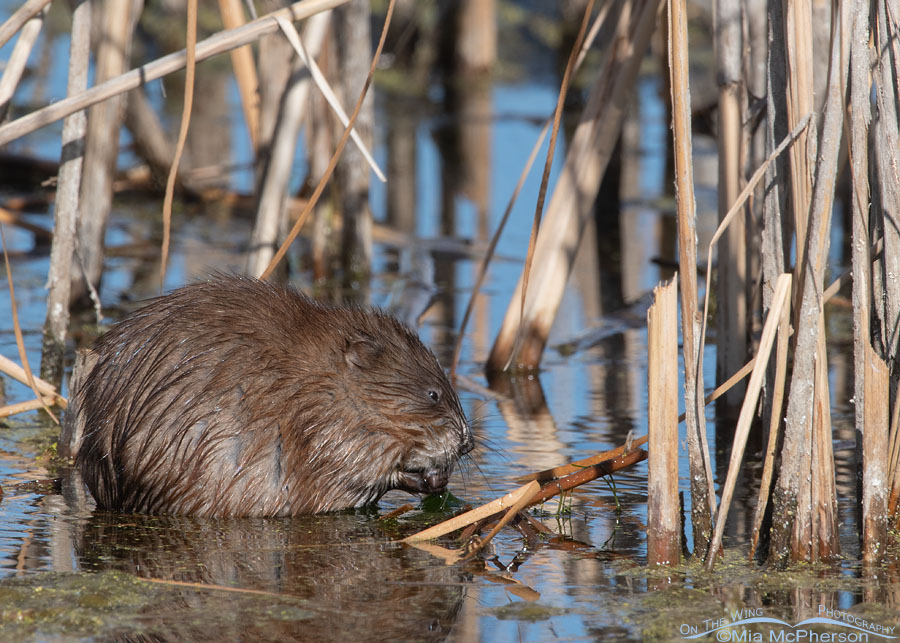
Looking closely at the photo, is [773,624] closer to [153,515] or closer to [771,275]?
[771,275]

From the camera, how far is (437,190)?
9.98 meters

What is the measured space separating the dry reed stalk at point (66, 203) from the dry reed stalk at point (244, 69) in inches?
20.6

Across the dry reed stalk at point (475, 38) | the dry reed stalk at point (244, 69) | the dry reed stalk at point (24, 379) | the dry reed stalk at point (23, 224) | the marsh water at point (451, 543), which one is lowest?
the marsh water at point (451, 543)

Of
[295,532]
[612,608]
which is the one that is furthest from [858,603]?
[295,532]

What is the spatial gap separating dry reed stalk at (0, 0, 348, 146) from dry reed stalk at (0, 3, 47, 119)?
0.39 m

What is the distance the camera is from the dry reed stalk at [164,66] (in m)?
3.72

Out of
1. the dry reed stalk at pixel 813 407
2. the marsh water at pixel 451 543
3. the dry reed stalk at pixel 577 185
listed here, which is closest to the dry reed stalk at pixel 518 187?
the dry reed stalk at pixel 577 185

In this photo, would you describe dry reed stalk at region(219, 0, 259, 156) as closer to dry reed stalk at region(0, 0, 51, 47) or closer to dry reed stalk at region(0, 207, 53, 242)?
dry reed stalk at region(0, 0, 51, 47)

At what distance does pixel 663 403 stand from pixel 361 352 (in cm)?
107

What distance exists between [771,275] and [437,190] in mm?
6960

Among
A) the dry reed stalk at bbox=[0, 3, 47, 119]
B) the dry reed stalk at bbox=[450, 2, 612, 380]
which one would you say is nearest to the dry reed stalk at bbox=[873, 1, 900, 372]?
the dry reed stalk at bbox=[450, 2, 612, 380]

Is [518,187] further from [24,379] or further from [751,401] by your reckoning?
[24,379]

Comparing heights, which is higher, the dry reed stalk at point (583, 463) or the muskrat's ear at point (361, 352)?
the muskrat's ear at point (361, 352)

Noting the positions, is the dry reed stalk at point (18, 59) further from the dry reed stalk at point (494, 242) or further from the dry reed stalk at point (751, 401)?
the dry reed stalk at point (751, 401)
